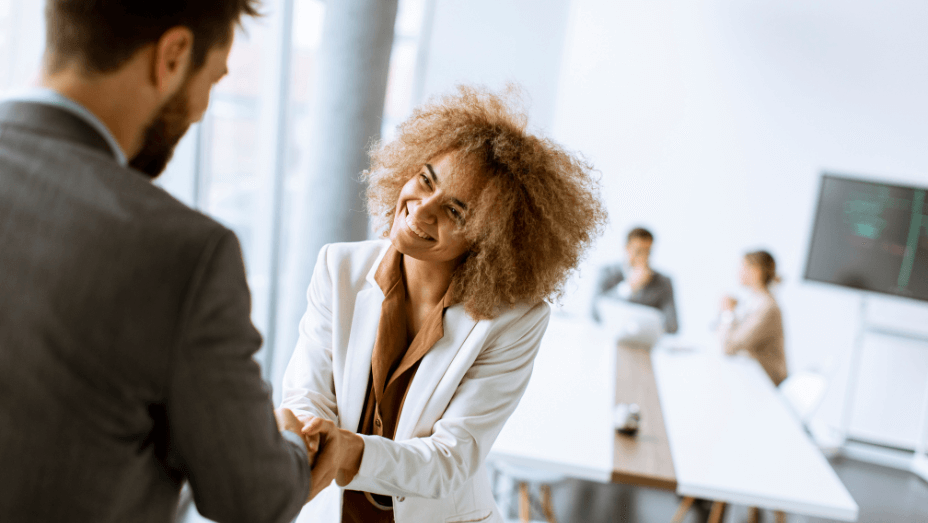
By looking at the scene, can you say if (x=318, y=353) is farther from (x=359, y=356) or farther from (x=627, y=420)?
(x=627, y=420)

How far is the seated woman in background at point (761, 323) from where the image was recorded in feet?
13.9

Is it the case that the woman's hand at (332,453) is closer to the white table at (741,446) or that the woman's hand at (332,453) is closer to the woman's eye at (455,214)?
the woman's eye at (455,214)

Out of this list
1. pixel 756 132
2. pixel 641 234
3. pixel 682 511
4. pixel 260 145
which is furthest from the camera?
pixel 756 132

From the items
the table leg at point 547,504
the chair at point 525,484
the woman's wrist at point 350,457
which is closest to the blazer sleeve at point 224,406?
the woman's wrist at point 350,457

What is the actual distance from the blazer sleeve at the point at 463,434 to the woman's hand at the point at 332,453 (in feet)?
0.06

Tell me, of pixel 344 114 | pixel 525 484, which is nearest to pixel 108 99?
pixel 344 114

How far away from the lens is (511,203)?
1.45 meters

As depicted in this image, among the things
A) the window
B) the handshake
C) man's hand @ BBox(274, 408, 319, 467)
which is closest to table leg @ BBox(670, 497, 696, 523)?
the window

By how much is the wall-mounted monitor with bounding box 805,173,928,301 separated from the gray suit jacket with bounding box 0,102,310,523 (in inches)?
214

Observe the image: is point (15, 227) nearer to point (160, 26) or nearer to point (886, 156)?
point (160, 26)

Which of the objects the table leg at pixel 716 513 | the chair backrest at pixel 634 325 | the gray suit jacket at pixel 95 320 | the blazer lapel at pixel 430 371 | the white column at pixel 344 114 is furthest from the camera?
the chair backrest at pixel 634 325

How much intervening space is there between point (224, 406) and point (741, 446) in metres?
2.45

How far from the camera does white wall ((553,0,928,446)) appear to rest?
207 inches

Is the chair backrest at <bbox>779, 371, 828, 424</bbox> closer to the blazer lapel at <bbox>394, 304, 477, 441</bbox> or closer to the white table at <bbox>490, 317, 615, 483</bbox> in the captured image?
the white table at <bbox>490, 317, 615, 483</bbox>
